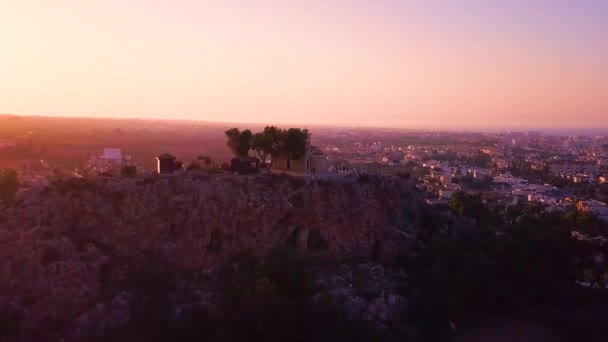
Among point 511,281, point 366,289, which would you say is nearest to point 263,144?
point 366,289

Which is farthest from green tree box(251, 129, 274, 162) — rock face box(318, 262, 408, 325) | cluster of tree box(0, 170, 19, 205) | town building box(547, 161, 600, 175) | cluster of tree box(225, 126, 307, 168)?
town building box(547, 161, 600, 175)

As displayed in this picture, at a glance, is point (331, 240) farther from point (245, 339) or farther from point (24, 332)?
point (24, 332)

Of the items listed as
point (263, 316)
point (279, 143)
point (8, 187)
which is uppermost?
point (279, 143)

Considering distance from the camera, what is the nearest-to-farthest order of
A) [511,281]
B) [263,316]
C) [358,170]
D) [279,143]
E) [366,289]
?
1. [263,316]
2. [366,289]
3. [511,281]
4. [279,143]
5. [358,170]

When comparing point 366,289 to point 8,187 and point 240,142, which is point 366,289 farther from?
point 8,187

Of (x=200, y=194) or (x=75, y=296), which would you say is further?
(x=200, y=194)

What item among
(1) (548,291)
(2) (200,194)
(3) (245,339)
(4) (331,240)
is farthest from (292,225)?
(1) (548,291)
